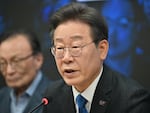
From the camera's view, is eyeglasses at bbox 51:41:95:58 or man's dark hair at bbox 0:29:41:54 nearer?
eyeglasses at bbox 51:41:95:58

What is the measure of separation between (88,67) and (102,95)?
0.14 meters

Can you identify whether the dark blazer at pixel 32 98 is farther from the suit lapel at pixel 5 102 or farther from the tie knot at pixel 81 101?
the tie knot at pixel 81 101

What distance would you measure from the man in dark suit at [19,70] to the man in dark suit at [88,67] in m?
0.64

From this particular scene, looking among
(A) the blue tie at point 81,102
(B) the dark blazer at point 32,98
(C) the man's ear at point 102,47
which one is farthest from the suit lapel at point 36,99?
(C) the man's ear at point 102,47

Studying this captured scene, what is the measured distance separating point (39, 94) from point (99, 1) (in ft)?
2.19

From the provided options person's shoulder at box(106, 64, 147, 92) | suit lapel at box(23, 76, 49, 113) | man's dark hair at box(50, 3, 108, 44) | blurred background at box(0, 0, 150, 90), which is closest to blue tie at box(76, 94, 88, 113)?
person's shoulder at box(106, 64, 147, 92)

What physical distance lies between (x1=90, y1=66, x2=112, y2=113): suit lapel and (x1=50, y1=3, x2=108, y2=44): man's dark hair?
0.59 ft

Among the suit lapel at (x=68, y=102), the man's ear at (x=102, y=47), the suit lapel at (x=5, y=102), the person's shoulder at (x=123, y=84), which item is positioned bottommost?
the suit lapel at (x=5, y=102)

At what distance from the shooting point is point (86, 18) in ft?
4.75

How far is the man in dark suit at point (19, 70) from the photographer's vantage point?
216 cm

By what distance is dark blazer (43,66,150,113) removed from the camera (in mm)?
1456

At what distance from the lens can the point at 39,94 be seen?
2.08 meters

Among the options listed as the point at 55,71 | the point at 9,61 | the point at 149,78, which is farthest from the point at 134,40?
the point at 9,61

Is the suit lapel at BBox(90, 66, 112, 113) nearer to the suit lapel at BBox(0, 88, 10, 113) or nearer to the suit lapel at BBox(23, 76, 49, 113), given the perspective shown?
the suit lapel at BBox(23, 76, 49, 113)
